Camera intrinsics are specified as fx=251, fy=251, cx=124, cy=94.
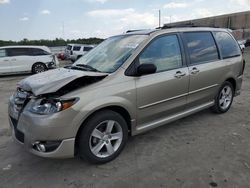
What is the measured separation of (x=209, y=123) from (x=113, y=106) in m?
2.31

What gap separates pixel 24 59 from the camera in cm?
1363

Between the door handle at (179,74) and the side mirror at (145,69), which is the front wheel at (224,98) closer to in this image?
the door handle at (179,74)

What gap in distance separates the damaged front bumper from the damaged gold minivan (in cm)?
1

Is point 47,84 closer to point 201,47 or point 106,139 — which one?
point 106,139

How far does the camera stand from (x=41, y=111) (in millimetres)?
2936

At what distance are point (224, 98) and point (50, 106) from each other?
3747 millimetres

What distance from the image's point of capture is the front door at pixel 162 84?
3.60 metres

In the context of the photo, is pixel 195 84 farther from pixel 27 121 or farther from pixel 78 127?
pixel 27 121

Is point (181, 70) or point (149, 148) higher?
point (181, 70)

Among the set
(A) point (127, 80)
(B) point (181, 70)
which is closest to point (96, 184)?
(A) point (127, 80)

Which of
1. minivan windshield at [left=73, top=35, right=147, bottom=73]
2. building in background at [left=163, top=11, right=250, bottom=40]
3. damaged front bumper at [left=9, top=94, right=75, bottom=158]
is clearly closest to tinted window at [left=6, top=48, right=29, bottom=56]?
minivan windshield at [left=73, top=35, right=147, bottom=73]

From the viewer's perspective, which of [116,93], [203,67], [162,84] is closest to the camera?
[116,93]

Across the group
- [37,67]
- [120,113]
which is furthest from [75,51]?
[120,113]

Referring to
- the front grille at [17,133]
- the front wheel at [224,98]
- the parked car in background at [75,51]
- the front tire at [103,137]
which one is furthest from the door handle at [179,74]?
the parked car in background at [75,51]
